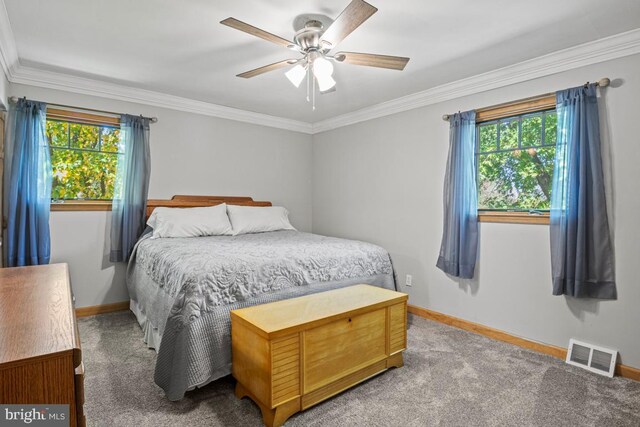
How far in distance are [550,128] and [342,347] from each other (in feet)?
7.92

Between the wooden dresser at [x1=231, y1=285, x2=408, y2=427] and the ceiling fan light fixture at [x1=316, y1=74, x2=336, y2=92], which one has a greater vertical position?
the ceiling fan light fixture at [x1=316, y1=74, x2=336, y2=92]

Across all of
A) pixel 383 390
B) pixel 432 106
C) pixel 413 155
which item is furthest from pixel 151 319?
pixel 432 106

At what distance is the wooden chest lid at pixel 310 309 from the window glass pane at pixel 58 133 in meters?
2.70

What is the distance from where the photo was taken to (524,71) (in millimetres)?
2871

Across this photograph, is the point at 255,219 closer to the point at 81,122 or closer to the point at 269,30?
the point at 81,122

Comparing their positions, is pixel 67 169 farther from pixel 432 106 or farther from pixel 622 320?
pixel 622 320

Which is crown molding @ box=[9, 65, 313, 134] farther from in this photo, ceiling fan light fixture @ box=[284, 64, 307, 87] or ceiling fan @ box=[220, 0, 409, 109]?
ceiling fan light fixture @ box=[284, 64, 307, 87]

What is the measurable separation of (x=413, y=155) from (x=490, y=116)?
33.3 inches

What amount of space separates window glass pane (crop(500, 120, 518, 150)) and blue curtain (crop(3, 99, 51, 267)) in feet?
13.5

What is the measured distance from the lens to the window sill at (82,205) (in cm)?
333

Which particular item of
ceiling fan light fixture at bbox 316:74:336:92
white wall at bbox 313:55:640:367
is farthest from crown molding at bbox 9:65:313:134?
ceiling fan light fixture at bbox 316:74:336:92

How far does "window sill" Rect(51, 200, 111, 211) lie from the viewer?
3327 mm

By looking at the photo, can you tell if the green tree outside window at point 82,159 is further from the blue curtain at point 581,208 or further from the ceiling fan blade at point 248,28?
the blue curtain at point 581,208

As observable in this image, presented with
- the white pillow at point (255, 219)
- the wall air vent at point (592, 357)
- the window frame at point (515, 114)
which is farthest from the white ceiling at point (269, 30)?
the wall air vent at point (592, 357)
